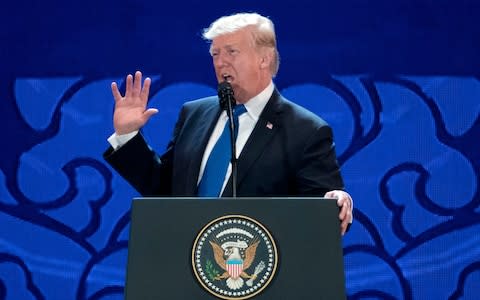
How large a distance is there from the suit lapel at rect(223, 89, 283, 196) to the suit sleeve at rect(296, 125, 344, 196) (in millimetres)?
108

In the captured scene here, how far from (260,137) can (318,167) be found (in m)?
0.17

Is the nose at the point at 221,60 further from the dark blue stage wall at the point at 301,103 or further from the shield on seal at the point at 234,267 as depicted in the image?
the dark blue stage wall at the point at 301,103

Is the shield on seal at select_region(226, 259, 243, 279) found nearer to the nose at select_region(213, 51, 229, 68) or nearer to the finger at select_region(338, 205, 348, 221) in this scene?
the finger at select_region(338, 205, 348, 221)

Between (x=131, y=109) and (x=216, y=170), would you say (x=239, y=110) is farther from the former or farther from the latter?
(x=131, y=109)

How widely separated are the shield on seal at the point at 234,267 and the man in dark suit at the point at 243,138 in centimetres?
54

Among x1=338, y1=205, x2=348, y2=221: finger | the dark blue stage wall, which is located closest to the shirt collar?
x1=338, y1=205, x2=348, y2=221: finger

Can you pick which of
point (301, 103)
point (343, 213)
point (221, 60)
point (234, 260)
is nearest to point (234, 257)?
point (234, 260)

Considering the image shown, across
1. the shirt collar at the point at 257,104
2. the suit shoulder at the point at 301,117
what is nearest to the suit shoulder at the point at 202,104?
the shirt collar at the point at 257,104

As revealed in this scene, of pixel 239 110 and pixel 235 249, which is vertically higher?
pixel 239 110

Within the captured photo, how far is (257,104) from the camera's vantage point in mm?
2256

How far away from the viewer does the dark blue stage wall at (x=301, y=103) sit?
11.0 feet

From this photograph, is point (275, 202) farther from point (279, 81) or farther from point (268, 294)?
point (279, 81)

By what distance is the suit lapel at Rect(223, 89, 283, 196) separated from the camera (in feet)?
6.89

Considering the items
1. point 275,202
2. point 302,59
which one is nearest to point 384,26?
point 302,59
